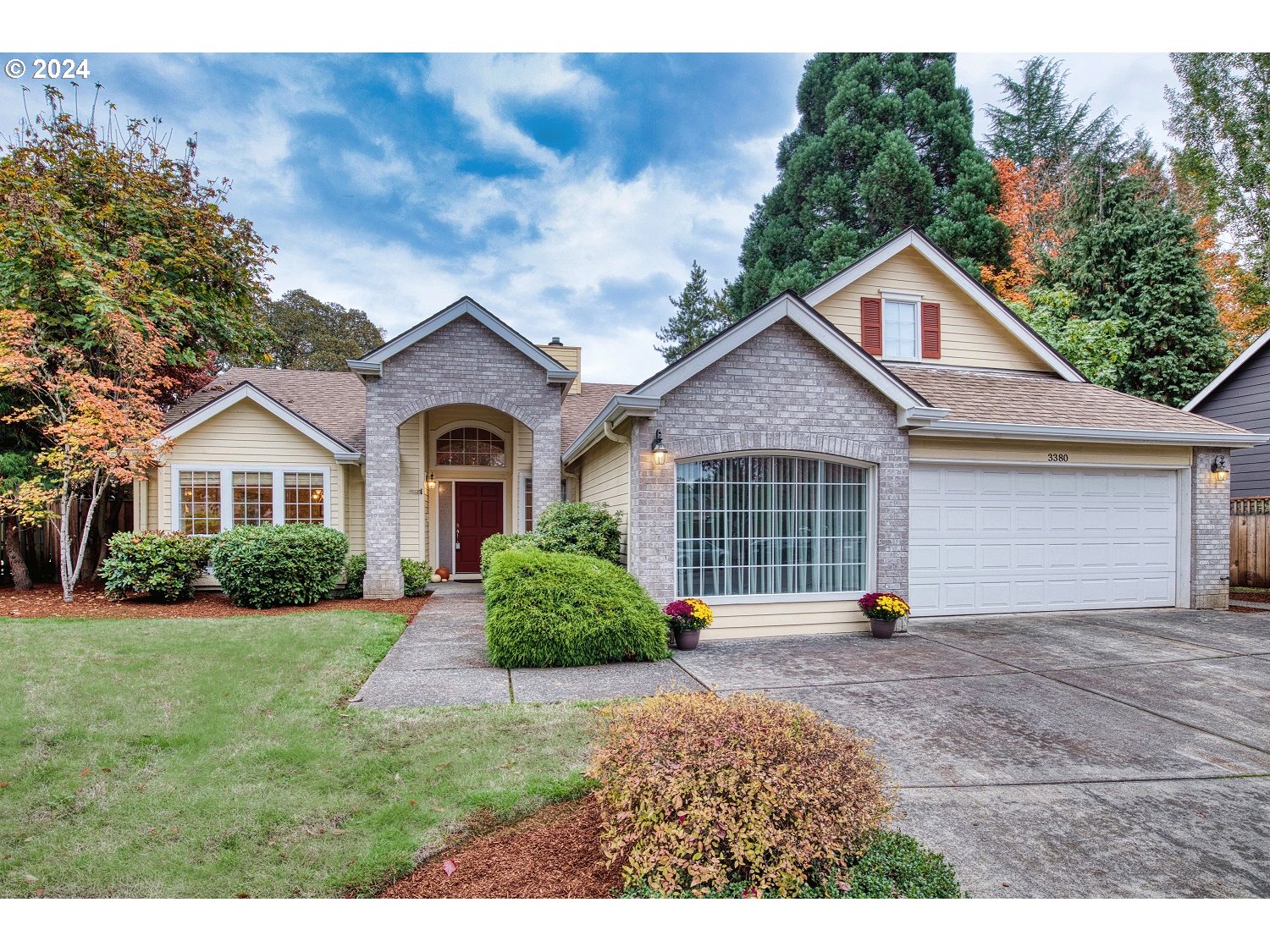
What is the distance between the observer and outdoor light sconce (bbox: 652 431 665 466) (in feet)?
25.6

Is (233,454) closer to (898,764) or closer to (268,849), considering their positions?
(268,849)

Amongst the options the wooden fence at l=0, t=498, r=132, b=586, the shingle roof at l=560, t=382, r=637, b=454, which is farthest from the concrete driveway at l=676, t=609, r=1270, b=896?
the wooden fence at l=0, t=498, r=132, b=586

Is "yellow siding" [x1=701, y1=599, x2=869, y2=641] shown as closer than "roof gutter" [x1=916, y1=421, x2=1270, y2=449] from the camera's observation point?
Yes

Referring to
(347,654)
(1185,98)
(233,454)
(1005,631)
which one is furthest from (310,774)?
(1185,98)

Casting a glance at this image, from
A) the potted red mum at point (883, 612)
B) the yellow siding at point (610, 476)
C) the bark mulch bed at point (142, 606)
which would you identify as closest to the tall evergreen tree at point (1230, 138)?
the potted red mum at point (883, 612)

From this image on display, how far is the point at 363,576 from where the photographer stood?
11781 millimetres

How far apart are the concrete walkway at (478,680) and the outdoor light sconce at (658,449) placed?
2.46m

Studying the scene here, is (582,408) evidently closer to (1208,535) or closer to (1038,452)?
(1038,452)

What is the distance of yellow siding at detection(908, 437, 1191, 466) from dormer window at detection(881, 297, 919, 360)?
2513 millimetres

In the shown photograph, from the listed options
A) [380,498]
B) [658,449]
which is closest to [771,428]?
[658,449]

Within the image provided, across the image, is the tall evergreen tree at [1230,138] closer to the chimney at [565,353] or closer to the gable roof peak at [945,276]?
the gable roof peak at [945,276]

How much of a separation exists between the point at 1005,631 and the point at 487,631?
6808mm

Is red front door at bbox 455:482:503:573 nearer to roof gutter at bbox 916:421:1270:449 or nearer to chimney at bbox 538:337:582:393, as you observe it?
chimney at bbox 538:337:582:393

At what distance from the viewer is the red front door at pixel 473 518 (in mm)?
14875
